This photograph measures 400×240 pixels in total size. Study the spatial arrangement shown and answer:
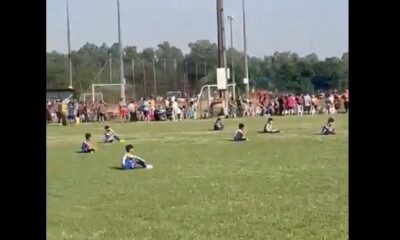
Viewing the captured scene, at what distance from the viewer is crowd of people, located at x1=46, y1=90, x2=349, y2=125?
10.4 m

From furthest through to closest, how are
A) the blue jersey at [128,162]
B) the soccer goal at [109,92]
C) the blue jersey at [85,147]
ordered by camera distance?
1. the soccer goal at [109,92]
2. the blue jersey at [85,147]
3. the blue jersey at [128,162]

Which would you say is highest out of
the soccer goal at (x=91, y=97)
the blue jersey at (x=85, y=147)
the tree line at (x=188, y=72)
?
the tree line at (x=188, y=72)

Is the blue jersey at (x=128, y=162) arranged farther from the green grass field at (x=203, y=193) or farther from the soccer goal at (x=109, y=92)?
the soccer goal at (x=109, y=92)

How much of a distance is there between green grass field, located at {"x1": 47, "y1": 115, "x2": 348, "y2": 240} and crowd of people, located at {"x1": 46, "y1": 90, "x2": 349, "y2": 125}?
382cm

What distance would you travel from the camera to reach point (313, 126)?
8992 mm

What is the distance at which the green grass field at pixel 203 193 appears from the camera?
2430 mm

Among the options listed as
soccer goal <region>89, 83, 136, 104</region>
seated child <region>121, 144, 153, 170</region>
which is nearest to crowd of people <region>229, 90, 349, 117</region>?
soccer goal <region>89, 83, 136, 104</region>

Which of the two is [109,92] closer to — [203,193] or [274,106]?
[274,106]

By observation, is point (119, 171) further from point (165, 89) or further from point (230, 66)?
point (165, 89)

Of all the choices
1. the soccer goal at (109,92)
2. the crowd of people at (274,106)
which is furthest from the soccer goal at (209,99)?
the soccer goal at (109,92)

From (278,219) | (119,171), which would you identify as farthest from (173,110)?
(278,219)

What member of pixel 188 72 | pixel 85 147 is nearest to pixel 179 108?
pixel 188 72

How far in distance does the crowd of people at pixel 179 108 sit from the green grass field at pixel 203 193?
3824 mm
